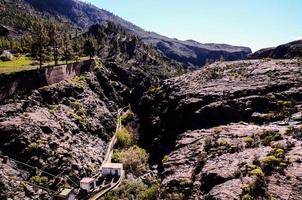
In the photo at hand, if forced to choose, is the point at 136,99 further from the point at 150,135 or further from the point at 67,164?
the point at 67,164

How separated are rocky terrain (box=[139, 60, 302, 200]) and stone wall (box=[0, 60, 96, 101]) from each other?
2621 cm

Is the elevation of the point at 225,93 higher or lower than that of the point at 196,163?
higher

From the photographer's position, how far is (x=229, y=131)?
71.1 meters

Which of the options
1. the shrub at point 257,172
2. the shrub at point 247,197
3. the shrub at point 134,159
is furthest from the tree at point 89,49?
the shrub at point 247,197

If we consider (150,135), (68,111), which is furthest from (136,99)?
(68,111)

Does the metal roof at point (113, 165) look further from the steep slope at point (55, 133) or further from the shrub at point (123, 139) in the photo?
the shrub at point (123, 139)

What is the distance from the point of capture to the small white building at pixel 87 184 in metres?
71.6

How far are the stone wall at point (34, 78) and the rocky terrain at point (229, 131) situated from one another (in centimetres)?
2621

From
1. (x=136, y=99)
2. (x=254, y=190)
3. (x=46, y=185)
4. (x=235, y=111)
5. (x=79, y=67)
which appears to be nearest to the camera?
(x=254, y=190)

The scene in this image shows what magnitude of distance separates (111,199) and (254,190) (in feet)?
98.1

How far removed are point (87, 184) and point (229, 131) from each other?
1116 inches

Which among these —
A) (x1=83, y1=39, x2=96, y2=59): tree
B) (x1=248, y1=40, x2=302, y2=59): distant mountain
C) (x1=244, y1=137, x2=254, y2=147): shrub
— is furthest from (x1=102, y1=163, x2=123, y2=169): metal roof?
(x1=248, y1=40, x2=302, y2=59): distant mountain

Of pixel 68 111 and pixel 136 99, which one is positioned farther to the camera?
pixel 136 99

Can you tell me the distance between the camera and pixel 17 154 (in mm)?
68688
